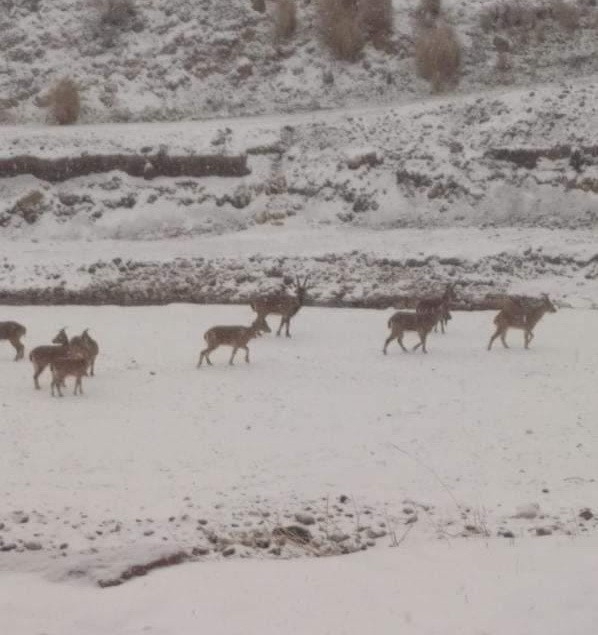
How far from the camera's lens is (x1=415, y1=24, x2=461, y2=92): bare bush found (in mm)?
34281

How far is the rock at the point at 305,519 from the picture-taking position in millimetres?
9435

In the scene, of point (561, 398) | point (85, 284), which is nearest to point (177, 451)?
point (561, 398)

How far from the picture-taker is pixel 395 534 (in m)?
9.10

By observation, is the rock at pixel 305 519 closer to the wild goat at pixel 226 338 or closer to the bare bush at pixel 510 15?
the wild goat at pixel 226 338

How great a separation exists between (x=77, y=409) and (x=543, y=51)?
28443mm

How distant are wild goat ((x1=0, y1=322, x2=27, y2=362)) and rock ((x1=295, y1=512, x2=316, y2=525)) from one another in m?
9.39

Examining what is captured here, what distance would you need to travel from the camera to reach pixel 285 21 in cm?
3725

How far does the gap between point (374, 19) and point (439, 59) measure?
458 centimetres

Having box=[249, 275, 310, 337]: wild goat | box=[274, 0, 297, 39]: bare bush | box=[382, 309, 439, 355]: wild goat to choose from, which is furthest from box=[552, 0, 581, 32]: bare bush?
box=[382, 309, 439, 355]: wild goat

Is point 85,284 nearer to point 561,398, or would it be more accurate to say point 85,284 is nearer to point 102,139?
point 102,139

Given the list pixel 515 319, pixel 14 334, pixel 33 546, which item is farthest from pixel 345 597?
pixel 14 334

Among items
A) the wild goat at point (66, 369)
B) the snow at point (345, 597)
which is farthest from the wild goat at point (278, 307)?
the snow at point (345, 597)

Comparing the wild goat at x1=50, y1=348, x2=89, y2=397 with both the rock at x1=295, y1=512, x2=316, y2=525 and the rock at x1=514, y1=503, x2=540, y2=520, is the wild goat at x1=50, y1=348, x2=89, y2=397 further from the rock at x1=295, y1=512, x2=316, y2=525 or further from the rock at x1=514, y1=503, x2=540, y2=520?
the rock at x1=514, y1=503, x2=540, y2=520

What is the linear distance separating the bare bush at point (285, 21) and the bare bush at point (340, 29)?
1.19m
